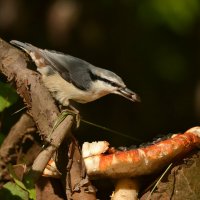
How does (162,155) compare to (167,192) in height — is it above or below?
above

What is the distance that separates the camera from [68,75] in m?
3.62

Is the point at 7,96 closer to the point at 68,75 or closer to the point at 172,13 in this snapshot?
the point at 68,75

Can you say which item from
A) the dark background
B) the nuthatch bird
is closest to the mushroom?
the nuthatch bird

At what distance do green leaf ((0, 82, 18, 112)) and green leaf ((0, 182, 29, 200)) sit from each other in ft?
1.52

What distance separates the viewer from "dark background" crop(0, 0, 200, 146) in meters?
5.02

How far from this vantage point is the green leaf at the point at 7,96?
9.24 ft

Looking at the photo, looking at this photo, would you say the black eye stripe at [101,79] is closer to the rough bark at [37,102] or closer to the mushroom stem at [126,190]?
the rough bark at [37,102]

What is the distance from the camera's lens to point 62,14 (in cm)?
523

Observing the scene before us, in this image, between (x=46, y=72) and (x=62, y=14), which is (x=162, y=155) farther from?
(x=62, y=14)

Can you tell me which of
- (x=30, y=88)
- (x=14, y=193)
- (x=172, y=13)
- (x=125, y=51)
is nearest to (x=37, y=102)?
(x=30, y=88)

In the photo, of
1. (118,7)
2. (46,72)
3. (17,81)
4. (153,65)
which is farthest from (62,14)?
(17,81)

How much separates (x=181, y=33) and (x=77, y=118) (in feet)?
7.09

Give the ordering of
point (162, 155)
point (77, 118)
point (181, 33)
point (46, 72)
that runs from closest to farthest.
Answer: point (162, 155) < point (77, 118) < point (46, 72) < point (181, 33)

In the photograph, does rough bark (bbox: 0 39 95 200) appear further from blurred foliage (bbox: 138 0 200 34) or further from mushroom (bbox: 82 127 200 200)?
blurred foliage (bbox: 138 0 200 34)
